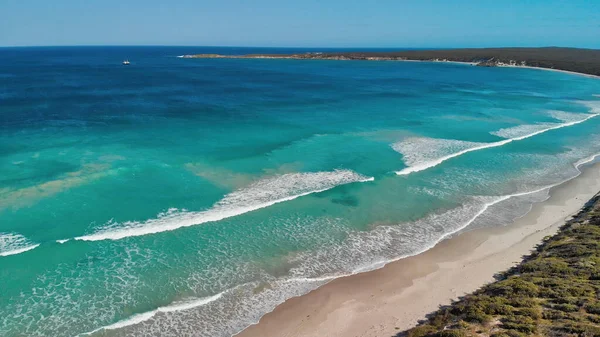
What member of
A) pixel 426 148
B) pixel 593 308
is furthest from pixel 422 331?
pixel 426 148

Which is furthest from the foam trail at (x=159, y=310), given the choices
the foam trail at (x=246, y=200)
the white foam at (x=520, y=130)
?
the white foam at (x=520, y=130)

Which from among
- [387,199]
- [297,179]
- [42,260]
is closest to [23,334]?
[42,260]

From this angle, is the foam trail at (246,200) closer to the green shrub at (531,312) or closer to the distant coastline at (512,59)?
the green shrub at (531,312)

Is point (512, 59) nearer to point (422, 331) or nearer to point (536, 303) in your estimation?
point (536, 303)

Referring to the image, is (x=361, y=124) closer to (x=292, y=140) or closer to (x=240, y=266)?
(x=292, y=140)

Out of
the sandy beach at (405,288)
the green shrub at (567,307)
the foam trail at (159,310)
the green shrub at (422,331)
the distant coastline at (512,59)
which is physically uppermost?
the distant coastline at (512,59)

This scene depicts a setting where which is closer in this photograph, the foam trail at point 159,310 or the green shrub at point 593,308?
the green shrub at point 593,308
